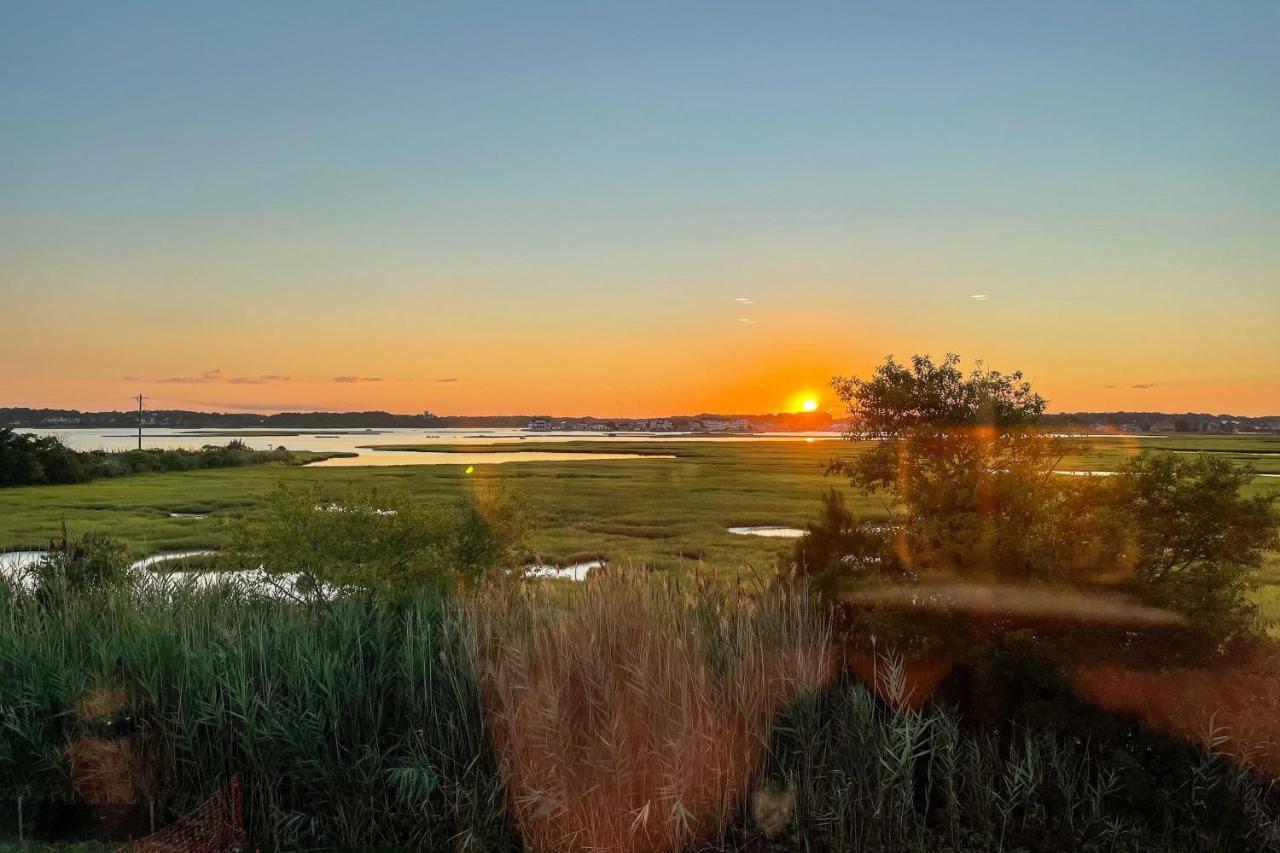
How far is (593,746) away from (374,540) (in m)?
5.21

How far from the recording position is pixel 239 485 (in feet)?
134

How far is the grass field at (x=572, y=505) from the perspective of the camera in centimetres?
2064

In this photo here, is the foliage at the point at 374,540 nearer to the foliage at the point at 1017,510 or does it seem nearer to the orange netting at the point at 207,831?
the orange netting at the point at 207,831

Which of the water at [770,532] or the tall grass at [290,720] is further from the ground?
the tall grass at [290,720]

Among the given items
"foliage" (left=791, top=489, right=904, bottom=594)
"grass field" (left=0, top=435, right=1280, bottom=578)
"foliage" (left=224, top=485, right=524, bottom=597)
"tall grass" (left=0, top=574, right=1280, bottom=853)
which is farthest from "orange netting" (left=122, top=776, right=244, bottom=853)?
"grass field" (left=0, top=435, right=1280, bottom=578)

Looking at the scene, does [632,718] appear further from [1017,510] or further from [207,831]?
[1017,510]

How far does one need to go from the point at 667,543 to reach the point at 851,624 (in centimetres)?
1623

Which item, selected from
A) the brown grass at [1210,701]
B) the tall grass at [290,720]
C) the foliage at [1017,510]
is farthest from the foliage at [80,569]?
the brown grass at [1210,701]

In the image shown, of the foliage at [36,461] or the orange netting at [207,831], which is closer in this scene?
the orange netting at [207,831]

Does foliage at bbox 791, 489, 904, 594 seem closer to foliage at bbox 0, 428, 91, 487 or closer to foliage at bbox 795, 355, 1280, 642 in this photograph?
foliage at bbox 795, 355, 1280, 642

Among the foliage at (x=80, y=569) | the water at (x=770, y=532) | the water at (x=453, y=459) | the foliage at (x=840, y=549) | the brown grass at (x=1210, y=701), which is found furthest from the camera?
the water at (x=453, y=459)

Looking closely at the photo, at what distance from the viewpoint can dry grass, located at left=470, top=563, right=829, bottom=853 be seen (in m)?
5.41

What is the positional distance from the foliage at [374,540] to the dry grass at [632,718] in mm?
3515

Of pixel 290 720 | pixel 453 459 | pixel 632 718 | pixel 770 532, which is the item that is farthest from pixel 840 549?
pixel 453 459
